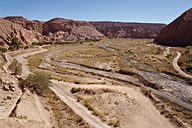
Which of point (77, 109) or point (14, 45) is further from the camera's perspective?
point (14, 45)

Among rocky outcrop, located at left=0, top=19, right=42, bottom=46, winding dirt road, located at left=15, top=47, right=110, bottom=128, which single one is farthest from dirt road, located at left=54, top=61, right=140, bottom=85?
rocky outcrop, located at left=0, top=19, right=42, bottom=46

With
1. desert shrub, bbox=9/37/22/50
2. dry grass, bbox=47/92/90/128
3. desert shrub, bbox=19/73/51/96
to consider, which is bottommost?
desert shrub, bbox=9/37/22/50

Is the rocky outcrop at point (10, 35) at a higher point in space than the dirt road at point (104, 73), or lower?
higher

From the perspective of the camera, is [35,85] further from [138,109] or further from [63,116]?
[138,109]

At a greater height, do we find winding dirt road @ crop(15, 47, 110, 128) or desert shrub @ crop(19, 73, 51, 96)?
desert shrub @ crop(19, 73, 51, 96)

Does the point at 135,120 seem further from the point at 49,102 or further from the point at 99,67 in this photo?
the point at 99,67

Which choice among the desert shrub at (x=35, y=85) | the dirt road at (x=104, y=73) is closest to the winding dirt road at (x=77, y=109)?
the desert shrub at (x=35, y=85)

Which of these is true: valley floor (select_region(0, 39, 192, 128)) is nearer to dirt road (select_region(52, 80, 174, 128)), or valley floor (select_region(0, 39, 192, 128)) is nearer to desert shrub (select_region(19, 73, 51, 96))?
dirt road (select_region(52, 80, 174, 128))

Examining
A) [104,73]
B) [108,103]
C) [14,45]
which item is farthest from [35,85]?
[14,45]

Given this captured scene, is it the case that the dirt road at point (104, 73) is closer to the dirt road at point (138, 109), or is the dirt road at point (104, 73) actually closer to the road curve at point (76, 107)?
the dirt road at point (138, 109)

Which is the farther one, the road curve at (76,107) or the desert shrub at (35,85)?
the desert shrub at (35,85)
